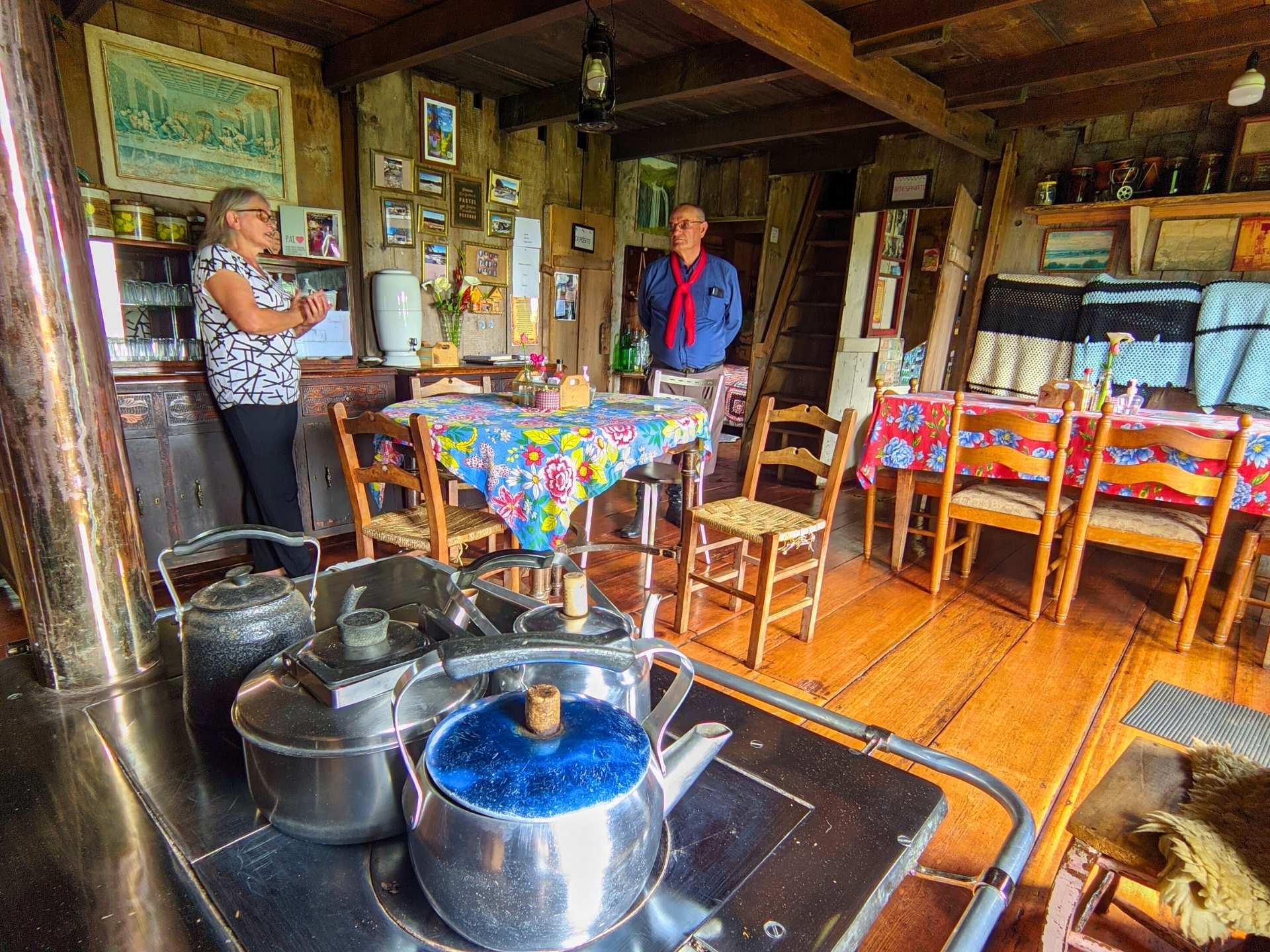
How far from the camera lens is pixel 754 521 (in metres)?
2.52

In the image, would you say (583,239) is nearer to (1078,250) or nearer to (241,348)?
(241,348)

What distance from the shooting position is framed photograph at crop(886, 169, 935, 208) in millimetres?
4695

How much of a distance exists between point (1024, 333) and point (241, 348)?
436 centimetres

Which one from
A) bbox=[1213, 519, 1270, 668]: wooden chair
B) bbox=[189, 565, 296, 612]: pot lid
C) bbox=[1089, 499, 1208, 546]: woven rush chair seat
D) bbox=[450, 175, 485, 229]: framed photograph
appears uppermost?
bbox=[450, 175, 485, 229]: framed photograph

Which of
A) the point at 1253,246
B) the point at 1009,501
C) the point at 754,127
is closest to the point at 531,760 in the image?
the point at 1009,501

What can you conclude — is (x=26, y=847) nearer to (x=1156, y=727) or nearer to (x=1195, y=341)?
(x=1156, y=727)

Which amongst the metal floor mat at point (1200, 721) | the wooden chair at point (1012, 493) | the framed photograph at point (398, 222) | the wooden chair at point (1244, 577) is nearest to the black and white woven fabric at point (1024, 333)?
the wooden chair at point (1012, 493)

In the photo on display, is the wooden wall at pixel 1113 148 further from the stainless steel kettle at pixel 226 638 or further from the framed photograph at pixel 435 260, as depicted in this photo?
the stainless steel kettle at pixel 226 638

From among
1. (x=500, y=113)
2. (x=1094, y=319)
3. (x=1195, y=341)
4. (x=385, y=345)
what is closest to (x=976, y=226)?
(x=1094, y=319)

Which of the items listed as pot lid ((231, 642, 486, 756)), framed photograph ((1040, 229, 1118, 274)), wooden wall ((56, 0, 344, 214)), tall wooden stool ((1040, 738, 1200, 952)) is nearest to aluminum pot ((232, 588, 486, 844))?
pot lid ((231, 642, 486, 756))

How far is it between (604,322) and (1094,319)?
3.43 metres

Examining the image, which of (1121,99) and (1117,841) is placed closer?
(1117,841)

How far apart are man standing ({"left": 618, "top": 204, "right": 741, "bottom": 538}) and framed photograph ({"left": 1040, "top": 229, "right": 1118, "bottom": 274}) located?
2044 mm

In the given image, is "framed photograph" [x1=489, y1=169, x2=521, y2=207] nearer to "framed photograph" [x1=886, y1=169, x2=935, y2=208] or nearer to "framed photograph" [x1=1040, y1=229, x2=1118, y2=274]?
"framed photograph" [x1=886, y1=169, x2=935, y2=208]
